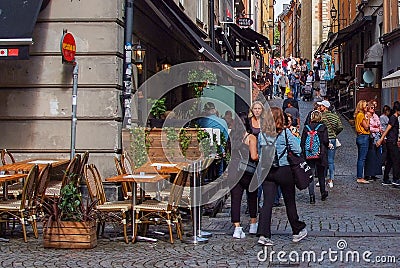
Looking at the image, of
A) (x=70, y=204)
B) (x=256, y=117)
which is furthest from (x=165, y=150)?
(x=70, y=204)

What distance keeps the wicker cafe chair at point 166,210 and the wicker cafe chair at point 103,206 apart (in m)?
0.18

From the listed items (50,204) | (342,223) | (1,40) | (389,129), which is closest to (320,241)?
(342,223)

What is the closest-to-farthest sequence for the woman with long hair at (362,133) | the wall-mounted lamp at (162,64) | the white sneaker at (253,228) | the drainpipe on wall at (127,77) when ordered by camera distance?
the white sneaker at (253,228), the drainpipe on wall at (127,77), the woman with long hair at (362,133), the wall-mounted lamp at (162,64)

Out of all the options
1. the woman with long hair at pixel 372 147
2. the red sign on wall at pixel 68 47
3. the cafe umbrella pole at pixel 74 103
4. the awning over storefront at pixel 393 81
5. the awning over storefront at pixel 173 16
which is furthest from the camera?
the awning over storefront at pixel 393 81

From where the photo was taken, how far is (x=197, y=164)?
35.8 ft

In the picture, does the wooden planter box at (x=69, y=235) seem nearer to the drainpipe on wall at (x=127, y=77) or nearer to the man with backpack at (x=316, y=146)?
the drainpipe on wall at (x=127, y=77)

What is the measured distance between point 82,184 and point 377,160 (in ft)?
26.2

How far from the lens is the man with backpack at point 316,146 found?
14641 mm

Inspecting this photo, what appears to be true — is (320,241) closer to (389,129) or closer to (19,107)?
(19,107)

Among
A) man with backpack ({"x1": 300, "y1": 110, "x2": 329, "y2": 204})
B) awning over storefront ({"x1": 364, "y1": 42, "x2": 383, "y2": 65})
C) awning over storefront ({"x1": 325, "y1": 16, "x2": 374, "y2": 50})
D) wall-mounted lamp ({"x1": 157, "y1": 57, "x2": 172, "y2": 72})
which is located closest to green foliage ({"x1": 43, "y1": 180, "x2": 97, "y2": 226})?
man with backpack ({"x1": 300, "y1": 110, "x2": 329, "y2": 204})

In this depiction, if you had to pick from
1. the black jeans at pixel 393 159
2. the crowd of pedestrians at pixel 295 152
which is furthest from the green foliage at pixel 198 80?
the black jeans at pixel 393 159

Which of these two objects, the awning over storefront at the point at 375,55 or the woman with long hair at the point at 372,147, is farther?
the awning over storefront at the point at 375,55

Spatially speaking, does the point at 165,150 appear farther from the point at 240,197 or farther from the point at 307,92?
the point at 307,92

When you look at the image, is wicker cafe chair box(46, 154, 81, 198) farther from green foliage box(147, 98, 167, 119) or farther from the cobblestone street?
green foliage box(147, 98, 167, 119)
